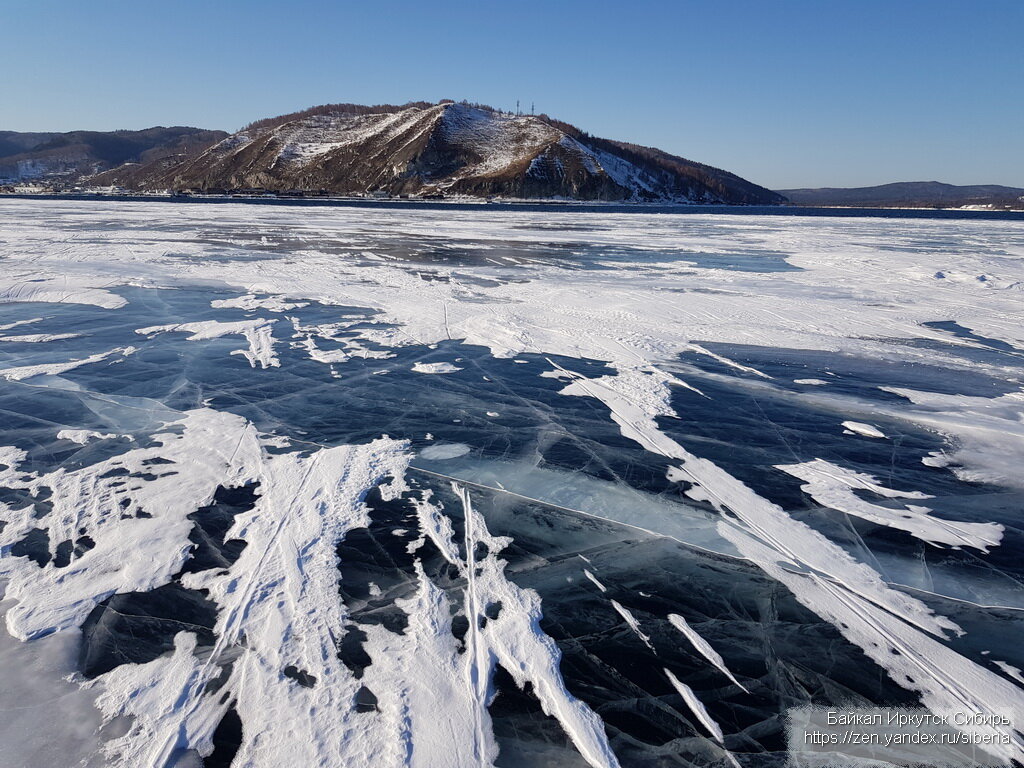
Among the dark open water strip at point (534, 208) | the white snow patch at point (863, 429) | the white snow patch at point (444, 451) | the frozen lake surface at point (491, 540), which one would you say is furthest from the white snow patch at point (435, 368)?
the dark open water strip at point (534, 208)

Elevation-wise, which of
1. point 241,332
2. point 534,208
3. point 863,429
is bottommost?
point 863,429

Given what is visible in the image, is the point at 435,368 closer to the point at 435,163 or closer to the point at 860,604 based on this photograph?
the point at 860,604

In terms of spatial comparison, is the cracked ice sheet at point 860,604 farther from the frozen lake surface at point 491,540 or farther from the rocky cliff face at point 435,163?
the rocky cliff face at point 435,163

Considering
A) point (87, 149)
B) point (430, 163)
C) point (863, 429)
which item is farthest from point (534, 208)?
point (87, 149)

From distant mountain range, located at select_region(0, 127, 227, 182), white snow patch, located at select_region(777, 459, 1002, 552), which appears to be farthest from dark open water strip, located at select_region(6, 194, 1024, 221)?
distant mountain range, located at select_region(0, 127, 227, 182)

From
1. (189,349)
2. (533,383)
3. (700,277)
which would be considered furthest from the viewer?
(700,277)

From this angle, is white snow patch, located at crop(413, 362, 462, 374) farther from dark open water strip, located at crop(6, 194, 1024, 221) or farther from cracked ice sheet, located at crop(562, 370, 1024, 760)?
dark open water strip, located at crop(6, 194, 1024, 221)

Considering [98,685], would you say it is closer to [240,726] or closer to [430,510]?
[240,726]

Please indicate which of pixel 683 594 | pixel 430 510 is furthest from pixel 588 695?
pixel 430 510
